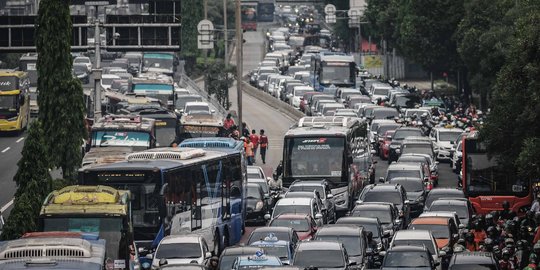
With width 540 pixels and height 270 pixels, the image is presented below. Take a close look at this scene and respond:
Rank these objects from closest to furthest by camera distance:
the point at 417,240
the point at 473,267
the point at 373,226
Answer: the point at 473,267 < the point at 417,240 < the point at 373,226

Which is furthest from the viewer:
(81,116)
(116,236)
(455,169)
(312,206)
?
(455,169)

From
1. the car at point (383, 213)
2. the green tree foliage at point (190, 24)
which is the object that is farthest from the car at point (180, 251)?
the green tree foliage at point (190, 24)

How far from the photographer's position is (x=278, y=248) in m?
36.6

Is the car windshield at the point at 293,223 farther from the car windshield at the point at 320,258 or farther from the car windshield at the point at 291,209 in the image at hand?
the car windshield at the point at 320,258

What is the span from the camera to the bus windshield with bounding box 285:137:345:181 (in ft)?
168

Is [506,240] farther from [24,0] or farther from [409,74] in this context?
[409,74]

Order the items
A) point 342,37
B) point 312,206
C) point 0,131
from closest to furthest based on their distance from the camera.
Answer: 1. point 312,206
2. point 0,131
3. point 342,37

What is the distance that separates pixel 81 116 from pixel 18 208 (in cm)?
1168

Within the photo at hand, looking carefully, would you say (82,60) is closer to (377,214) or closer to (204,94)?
(204,94)

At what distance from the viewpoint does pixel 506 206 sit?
4684cm

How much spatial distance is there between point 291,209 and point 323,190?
4.19 metres

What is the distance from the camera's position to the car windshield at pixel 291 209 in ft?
145

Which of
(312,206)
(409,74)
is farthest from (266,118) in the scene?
(312,206)

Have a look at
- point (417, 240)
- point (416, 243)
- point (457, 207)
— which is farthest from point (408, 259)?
point (457, 207)
